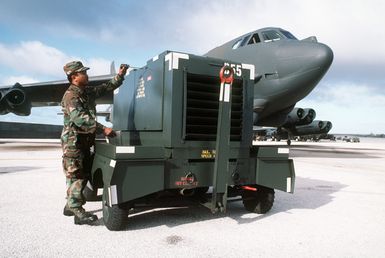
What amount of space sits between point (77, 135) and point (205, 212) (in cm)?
210

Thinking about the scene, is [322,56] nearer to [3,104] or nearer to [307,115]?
[307,115]

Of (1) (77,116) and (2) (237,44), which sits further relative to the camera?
(2) (237,44)

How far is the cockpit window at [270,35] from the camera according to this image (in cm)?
1104

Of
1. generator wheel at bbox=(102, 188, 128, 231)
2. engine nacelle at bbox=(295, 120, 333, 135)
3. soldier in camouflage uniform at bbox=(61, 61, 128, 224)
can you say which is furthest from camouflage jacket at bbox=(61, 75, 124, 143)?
engine nacelle at bbox=(295, 120, 333, 135)

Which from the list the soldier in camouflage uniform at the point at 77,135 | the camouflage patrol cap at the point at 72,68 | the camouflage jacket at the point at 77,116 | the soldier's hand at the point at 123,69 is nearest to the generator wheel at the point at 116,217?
the soldier in camouflage uniform at the point at 77,135

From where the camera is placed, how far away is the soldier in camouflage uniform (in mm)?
3742

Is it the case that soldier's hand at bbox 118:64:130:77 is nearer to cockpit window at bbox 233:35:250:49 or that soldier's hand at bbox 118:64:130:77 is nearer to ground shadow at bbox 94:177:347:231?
ground shadow at bbox 94:177:347:231

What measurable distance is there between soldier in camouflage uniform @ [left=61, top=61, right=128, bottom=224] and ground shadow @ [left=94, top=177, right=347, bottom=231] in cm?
43

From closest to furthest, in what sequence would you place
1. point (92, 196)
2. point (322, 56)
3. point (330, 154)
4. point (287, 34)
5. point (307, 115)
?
point (92, 196), point (322, 56), point (287, 34), point (330, 154), point (307, 115)

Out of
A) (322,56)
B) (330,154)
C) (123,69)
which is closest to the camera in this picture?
(123,69)

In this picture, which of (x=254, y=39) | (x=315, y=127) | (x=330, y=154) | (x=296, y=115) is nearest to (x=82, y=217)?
(x=254, y=39)

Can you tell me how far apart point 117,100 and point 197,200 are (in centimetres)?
268

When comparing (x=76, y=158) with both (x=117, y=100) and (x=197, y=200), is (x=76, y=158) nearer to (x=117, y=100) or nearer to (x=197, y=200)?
(x=197, y=200)

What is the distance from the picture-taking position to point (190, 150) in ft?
12.6
